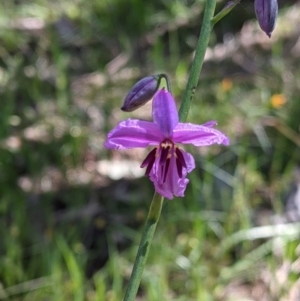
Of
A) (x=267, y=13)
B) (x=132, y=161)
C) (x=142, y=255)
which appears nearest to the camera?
(x=142, y=255)

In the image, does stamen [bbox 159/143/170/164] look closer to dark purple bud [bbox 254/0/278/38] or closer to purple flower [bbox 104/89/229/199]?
purple flower [bbox 104/89/229/199]

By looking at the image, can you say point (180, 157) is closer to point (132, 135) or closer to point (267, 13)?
point (132, 135)

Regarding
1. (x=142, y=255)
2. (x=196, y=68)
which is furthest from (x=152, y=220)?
(x=196, y=68)

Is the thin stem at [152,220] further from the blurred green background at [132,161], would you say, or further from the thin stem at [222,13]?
the blurred green background at [132,161]

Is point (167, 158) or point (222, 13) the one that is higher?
point (222, 13)

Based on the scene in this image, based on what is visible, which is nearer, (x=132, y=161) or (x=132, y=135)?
(x=132, y=135)

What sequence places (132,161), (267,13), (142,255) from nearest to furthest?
(142,255) → (267,13) → (132,161)
